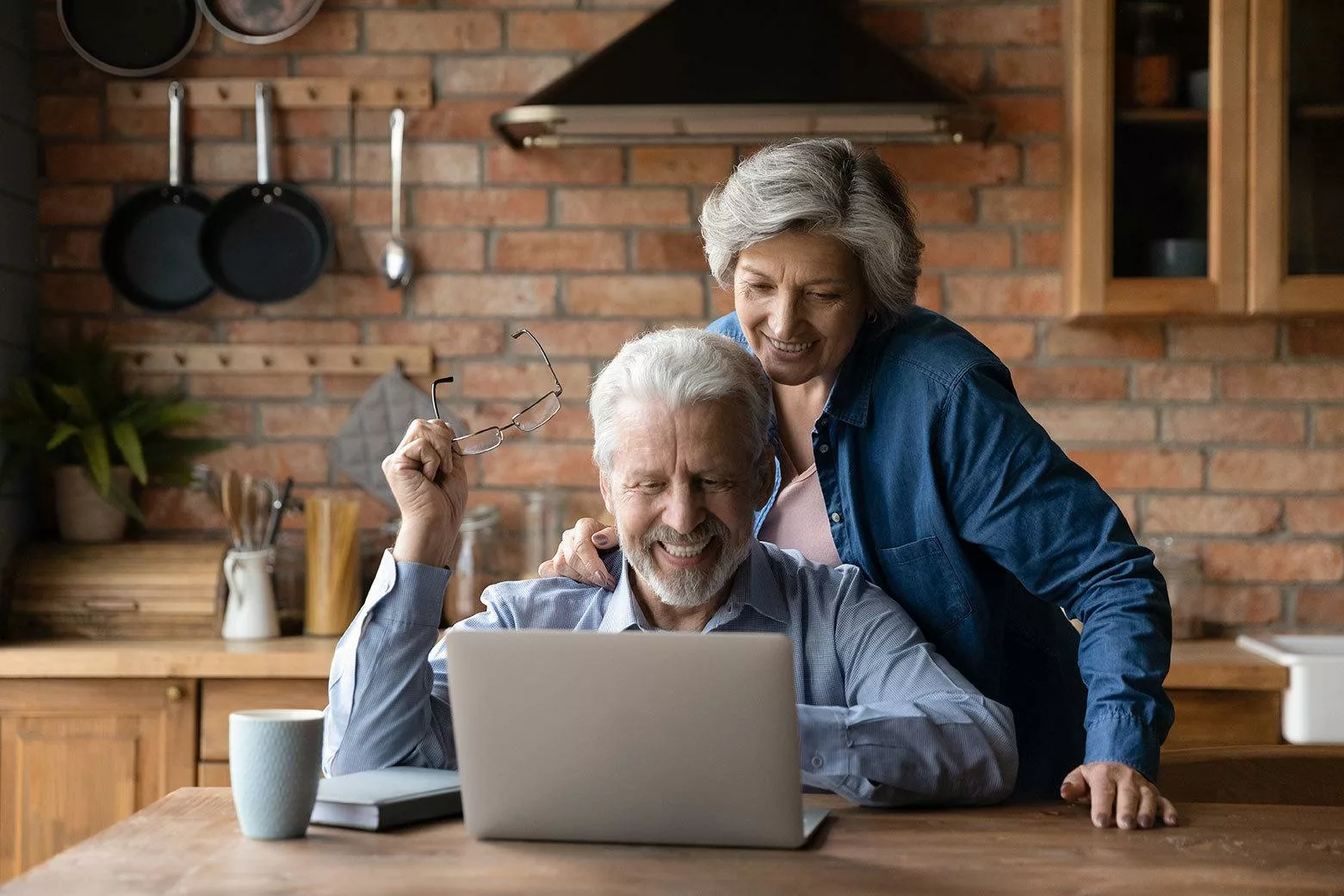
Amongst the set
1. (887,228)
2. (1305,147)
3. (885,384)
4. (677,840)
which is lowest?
(677,840)

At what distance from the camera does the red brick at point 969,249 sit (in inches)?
129

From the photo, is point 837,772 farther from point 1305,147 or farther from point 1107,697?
point 1305,147

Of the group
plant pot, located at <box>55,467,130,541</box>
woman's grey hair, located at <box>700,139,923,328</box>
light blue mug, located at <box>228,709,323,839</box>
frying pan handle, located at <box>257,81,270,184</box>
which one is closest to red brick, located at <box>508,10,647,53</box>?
frying pan handle, located at <box>257,81,270,184</box>

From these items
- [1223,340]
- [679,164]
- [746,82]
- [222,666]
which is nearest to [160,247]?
[222,666]

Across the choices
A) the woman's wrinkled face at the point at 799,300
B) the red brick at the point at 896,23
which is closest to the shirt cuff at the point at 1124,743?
the woman's wrinkled face at the point at 799,300

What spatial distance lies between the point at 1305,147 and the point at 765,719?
234 cm

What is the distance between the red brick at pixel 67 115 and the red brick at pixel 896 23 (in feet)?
5.66

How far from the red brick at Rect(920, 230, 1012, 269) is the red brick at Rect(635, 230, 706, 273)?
51 cm

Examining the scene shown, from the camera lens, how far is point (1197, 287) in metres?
3.05

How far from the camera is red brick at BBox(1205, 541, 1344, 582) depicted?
10.8 ft

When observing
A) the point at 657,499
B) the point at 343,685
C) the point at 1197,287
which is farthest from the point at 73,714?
Answer: the point at 1197,287

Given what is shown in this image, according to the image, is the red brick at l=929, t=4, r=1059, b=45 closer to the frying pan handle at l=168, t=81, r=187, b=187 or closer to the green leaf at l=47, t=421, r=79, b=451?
the frying pan handle at l=168, t=81, r=187, b=187

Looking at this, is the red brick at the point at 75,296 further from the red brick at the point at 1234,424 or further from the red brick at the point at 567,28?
the red brick at the point at 1234,424

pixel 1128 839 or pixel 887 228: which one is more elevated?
pixel 887 228
